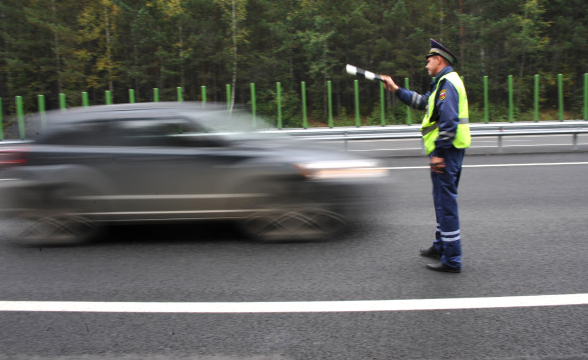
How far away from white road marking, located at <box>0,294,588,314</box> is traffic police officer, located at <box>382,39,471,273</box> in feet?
Answer: 2.12

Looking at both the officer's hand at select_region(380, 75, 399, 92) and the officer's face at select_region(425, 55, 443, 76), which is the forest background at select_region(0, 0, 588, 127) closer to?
the officer's hand at select_region(380, 75, 399, 92)

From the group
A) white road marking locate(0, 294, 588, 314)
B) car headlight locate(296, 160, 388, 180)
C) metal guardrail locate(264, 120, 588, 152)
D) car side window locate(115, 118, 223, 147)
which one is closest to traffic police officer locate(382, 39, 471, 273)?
white road marking locate(0, 294, 588, 314)

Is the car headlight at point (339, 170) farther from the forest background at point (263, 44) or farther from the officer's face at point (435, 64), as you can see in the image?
the forest background at point (263, 44)

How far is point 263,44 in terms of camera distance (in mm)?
38531

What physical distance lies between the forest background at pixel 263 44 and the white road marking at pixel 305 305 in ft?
98.4

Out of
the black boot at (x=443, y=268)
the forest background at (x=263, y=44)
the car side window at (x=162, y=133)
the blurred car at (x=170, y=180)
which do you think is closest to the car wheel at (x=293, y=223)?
the blurred car at (x=170, y=180)

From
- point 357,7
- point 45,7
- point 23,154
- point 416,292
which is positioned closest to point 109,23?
point 45,7

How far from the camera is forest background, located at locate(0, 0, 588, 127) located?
1380 inches

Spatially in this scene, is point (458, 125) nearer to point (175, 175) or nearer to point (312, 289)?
point (312, 289)

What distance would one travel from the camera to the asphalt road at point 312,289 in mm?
3076

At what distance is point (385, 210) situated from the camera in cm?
679

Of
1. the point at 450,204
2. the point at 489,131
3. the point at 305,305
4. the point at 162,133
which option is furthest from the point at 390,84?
the point at 489,131

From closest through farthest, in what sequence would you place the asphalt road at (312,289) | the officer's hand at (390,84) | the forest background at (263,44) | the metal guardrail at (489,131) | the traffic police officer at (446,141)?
the asphalt road at (312,289) → the traffic police officer at (446,141) → the officer's hand at (390,84) → the metal guardrail at (489,131) → the forest background at (263,44)

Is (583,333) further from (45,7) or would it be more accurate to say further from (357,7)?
(45,7)
